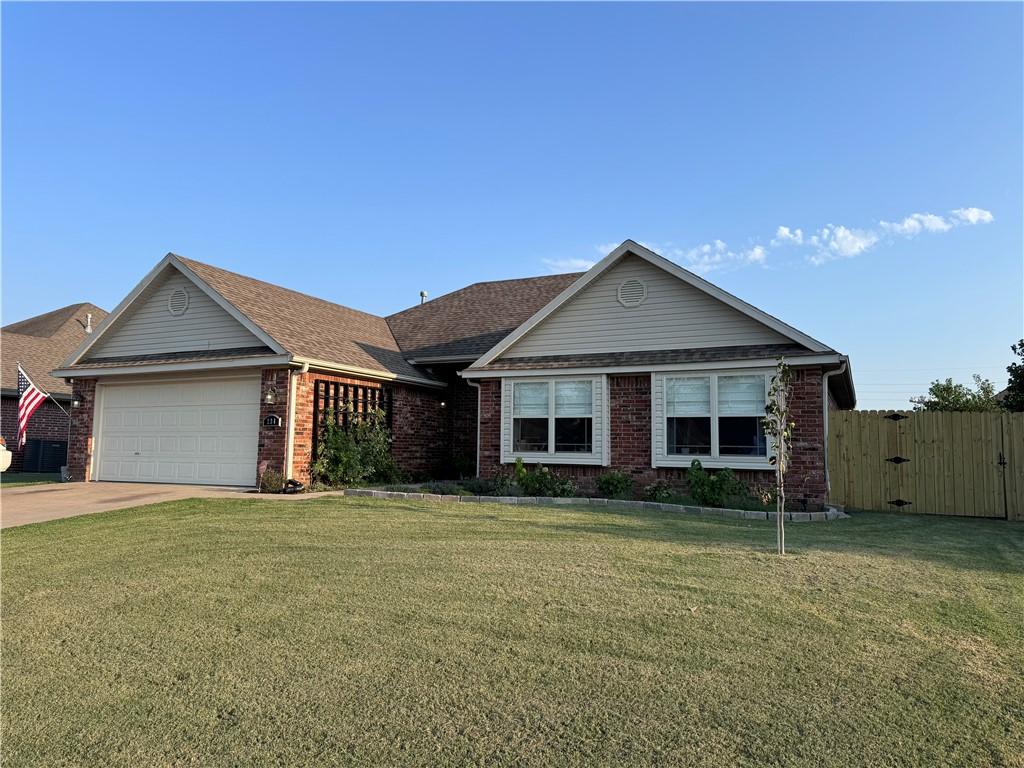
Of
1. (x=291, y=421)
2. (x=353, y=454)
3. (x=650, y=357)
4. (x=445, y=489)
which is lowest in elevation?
(x=445, y=489)

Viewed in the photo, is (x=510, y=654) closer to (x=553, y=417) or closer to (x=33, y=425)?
(x=553, y=417)

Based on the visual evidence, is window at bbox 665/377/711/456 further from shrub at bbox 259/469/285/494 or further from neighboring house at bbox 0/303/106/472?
neighboring house at bbox 0/303/106/472

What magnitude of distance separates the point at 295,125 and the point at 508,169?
5.84m

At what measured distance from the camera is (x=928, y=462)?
1177 centimetres

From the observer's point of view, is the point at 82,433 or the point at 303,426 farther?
the point at 82,433

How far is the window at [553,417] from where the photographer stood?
13789 millimetres

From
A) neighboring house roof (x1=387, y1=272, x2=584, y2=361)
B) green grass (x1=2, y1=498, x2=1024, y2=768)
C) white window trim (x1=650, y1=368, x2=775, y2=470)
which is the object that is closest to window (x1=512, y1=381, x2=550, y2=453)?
white window trim (x1=650, y1=368, x2=775, y2=470)

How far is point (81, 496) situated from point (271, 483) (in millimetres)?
3633

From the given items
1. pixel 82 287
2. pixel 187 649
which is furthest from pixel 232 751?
pixel 82 287

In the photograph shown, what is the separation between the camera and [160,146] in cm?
1767

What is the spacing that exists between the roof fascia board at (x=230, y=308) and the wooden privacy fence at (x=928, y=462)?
467 inches

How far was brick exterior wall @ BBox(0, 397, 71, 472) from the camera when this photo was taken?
865 inches

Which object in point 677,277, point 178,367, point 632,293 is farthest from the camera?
point 178,367

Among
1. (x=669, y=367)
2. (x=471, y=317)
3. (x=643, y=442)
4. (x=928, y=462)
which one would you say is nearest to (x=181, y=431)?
(x=471, y=317)
